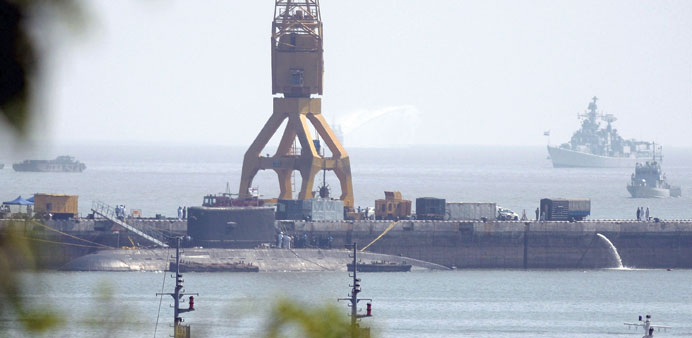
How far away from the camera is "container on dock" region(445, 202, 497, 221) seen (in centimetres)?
10562

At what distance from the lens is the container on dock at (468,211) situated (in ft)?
347

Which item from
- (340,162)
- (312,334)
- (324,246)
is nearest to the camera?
(312,334)

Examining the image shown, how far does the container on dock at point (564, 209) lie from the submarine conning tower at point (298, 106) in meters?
15.0

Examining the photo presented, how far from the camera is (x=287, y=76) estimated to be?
103188 mm

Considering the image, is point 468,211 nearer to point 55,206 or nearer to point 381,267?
point 381,267

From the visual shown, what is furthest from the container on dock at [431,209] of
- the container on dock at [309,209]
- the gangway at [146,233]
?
the gangway at [146,233]

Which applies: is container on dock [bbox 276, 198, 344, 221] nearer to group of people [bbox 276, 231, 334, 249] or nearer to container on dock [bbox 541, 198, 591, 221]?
group of people [bbox 276, 231, 334, 249]

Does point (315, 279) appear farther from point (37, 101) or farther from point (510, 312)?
point (37, 101)

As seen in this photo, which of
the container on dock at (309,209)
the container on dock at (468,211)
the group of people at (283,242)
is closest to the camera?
the group of people at (283,242)

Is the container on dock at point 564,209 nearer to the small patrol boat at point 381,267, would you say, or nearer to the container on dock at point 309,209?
the small patrol boat at point 381,267

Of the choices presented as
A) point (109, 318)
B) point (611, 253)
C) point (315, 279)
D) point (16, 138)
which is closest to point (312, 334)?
point (109, 318)

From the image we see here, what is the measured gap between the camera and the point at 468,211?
348ft

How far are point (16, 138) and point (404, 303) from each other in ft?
233

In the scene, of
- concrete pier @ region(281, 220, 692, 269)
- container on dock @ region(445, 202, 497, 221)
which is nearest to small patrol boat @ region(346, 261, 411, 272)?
concrete pier @ region(281, 220, 692, 269)
